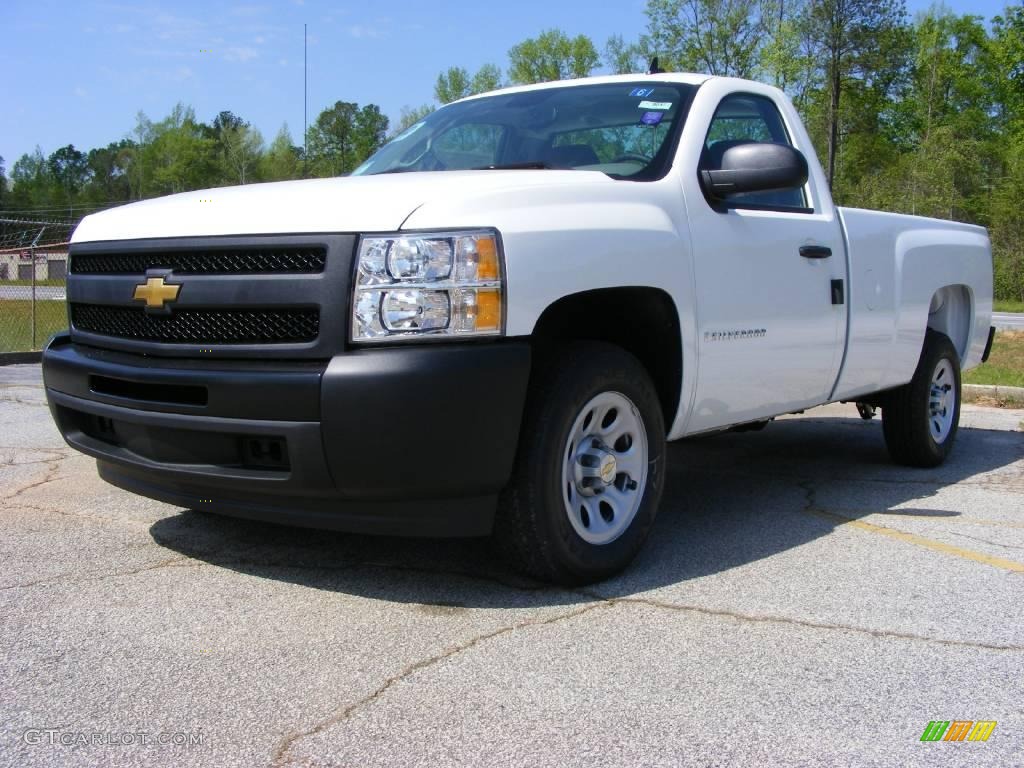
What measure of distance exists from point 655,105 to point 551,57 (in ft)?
171

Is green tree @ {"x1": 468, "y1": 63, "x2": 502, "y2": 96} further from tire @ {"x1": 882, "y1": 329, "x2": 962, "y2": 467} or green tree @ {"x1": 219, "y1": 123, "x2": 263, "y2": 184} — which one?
tire @ {"x1": 882, "y1": 329, "x2": 962, "y2": 467}

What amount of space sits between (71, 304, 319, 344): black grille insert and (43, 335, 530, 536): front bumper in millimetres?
82

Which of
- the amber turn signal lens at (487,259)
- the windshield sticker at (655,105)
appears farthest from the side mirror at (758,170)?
the amber turn signal lens at (487,259)

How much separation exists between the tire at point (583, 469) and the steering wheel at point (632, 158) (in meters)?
0.90

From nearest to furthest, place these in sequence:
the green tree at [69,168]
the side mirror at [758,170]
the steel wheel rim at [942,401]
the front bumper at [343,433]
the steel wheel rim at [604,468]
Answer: the front bumper at [343,433] < the steel wheel rim at [604,468] < the side mirror at [758,170] < the steel wheel rim at [942,401] < the green tree at [69,168]

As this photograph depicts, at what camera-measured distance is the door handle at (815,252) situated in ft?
15.4

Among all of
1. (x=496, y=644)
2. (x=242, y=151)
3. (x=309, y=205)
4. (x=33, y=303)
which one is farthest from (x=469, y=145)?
(x=242, y=151)

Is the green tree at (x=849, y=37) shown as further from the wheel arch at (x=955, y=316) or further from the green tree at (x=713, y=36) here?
the wheel arch at (x=955, y=316)

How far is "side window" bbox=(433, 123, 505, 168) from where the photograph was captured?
4.67 metres

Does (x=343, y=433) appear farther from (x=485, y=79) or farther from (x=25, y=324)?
(x=485, y=79)

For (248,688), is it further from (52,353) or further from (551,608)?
(52,353)

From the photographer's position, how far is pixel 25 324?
16.0m

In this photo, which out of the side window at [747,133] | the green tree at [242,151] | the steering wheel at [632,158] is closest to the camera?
the steering wheel at [632,158]

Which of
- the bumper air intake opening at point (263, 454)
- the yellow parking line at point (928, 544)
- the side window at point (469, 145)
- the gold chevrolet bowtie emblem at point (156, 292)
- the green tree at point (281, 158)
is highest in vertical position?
the green tree at point (281, 158)
